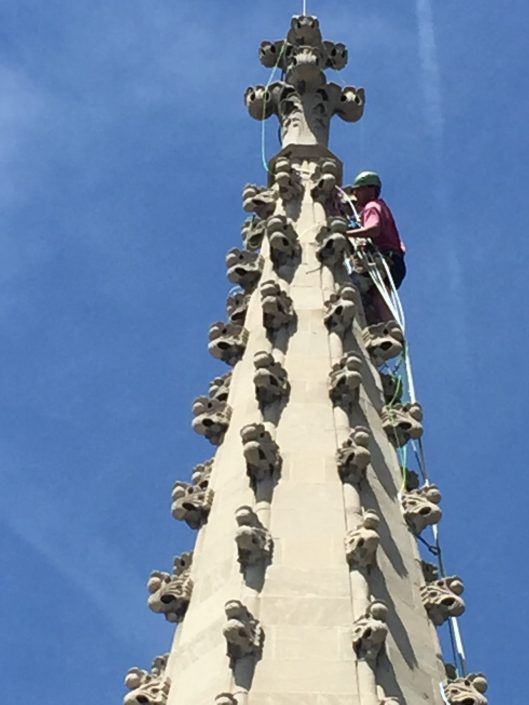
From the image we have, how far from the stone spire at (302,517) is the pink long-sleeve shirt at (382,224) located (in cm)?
73

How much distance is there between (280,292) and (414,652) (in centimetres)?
609

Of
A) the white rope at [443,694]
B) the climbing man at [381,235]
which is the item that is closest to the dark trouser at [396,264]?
the climbing man at [381,235]

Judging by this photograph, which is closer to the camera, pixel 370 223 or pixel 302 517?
pixel 302 517

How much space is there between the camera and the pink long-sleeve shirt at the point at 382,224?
2741 centimetres

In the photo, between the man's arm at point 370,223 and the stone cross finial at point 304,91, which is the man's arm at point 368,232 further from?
the stone cross finial at point 304,91

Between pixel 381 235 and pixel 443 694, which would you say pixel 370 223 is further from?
pixel 443 694

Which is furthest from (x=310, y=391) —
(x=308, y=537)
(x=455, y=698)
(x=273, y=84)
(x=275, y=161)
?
(x=273, y=84)

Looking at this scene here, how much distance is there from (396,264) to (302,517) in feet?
26.2

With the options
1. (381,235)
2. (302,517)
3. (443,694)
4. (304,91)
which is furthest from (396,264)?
(443,694)

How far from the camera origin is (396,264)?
27.5 m

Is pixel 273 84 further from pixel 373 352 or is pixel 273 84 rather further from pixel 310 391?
pixel 310 391

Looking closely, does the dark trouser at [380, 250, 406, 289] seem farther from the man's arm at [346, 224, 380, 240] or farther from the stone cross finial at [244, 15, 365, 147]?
the stone cross finial at [244, 15, 365, 147]

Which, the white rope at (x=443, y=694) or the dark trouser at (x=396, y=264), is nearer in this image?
the white rope at (x=443, y=694)

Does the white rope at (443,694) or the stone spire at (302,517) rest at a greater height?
the stone spire at (302,517)
